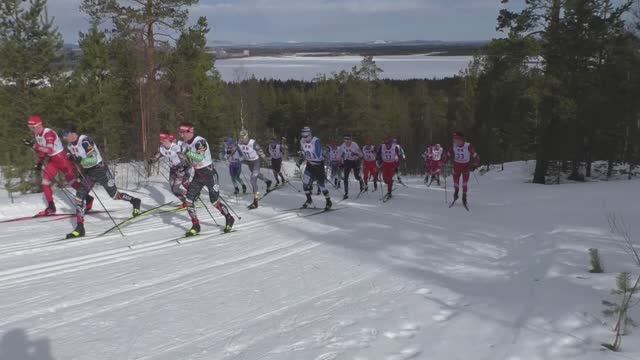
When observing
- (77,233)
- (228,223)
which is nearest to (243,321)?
(228,223)

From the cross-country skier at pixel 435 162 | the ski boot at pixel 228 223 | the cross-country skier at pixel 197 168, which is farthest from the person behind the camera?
the cross-country skier at pixel 435 162

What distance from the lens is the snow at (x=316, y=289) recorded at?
460 centimetres

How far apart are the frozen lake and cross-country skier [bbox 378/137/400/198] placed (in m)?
36.8

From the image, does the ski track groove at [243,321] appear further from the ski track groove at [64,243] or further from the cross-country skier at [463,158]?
the cross-country skier at [463,158]

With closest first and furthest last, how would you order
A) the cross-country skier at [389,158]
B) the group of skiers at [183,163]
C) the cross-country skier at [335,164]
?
the group of skiers at [183,163], the cross-country skier at [389,158], the cross-country skier at [335,164]

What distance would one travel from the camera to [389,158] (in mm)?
14602

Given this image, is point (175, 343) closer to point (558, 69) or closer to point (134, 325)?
point (134, 325)

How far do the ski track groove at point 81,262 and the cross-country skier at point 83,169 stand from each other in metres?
1.47

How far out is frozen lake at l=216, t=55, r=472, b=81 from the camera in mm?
62975

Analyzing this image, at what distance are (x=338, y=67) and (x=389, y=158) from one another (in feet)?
205

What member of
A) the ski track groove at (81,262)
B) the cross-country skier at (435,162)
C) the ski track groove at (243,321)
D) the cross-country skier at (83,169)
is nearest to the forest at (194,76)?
the cross-country skier at (435,162)

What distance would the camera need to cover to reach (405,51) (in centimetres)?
15050

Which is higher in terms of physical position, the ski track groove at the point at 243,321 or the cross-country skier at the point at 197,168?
the cross-country skier at the point at 197,168

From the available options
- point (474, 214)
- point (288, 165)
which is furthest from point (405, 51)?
point (474, 214)
